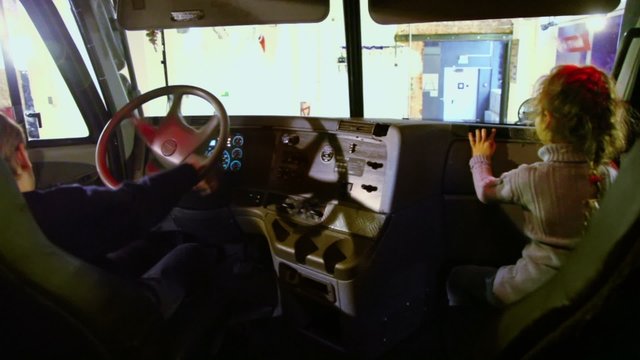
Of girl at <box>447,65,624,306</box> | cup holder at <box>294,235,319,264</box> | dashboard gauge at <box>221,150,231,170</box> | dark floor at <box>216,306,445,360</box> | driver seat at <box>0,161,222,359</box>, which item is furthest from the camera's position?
dashboard gauge at <box>221,150,231,170</box>

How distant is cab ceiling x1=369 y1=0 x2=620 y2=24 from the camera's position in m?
1.48

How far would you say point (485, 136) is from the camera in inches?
70.7

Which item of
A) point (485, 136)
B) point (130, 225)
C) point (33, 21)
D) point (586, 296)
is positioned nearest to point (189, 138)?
point (130, 225)

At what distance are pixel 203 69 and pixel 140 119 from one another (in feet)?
3.90

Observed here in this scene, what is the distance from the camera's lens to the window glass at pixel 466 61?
2.02m

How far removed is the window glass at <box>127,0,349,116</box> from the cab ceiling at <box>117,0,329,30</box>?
336 mm

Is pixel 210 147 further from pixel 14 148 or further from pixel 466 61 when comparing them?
pixel 466 61

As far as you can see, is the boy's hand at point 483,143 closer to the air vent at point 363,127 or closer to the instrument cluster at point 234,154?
the air vent at point 363,127

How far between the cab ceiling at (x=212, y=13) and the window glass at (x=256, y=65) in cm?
34

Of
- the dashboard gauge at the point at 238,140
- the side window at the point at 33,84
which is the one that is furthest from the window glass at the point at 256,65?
the side window at the point at 33,84

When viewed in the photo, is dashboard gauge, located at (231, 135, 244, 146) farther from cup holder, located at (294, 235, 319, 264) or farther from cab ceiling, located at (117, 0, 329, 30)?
cup holder, located at (294, 235, 319, 264)

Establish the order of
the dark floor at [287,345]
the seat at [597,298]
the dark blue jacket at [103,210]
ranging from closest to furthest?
the seat at [597,298], the dark blue jacket at [103,210], the dark floor at [287,345]

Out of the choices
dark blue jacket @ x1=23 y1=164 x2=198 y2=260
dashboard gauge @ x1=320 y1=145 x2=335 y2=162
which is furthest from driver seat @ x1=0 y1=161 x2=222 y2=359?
dashboard gauge @ x1=320 y1=145 x2=335 y2=162

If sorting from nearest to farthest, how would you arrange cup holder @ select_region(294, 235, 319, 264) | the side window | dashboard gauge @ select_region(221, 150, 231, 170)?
cup holder @ select_region(294, 235, 319, 264) → the side window → dashboard gauge @ select_region(221, 150, 231, 170)
